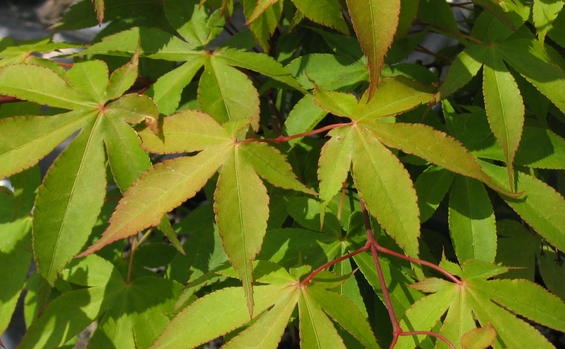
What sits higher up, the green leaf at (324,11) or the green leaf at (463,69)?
the green leaf at (324,11)

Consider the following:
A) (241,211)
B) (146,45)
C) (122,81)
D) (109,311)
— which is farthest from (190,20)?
(109,311)

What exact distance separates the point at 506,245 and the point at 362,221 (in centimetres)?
40

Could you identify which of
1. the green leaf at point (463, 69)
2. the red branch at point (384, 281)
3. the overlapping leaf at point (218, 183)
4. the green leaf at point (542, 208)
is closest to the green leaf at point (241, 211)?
the overlapping leaf at point (218, 183)

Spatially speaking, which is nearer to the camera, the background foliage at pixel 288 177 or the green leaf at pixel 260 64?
the background foliage at pixel 288 177

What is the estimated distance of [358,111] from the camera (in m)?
0.73

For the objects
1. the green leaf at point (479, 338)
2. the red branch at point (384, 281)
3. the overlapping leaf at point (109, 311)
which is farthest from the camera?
the overlapping leaf at point (109, 311)

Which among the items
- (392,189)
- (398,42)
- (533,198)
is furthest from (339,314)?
(398,42)

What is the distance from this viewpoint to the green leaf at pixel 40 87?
→ 750mm

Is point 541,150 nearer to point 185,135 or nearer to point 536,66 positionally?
point 536,66

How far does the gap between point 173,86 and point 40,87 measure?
203mm

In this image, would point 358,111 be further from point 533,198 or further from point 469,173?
point 533,198

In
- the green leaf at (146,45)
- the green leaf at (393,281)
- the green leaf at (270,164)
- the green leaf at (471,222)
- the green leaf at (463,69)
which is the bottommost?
the green leaf at (393,281)

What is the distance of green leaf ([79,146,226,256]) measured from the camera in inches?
25.4

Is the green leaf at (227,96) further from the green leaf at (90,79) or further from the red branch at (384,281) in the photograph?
the red branch at (384,281)
